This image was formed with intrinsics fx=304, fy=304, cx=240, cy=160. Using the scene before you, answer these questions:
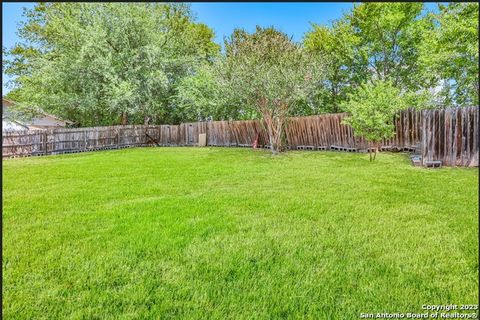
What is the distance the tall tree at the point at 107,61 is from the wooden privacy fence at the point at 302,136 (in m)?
1.78

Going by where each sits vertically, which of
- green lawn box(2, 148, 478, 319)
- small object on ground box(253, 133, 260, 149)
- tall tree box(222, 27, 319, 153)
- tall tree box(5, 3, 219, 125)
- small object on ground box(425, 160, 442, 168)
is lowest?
green lawn box(2, 148, 478, 319)

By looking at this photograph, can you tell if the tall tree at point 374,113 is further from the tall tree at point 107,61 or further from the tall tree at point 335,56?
the tall tree at point 107,61

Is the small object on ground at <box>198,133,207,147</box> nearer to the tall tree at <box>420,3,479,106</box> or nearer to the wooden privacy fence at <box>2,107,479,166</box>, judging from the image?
the wooden privacy fence at <box>2,107,479,166</box>

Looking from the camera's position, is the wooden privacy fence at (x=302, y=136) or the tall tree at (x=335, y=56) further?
the tall tree at (x=335, y=56)

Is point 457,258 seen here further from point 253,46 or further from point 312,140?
point 312,140

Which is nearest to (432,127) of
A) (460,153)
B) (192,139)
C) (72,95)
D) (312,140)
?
(460,153)

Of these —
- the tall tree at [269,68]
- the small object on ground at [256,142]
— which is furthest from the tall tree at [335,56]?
the tall tree at [269,68]

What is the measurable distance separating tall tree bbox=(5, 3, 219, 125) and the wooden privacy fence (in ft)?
5.86

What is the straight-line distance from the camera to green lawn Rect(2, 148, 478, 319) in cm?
187

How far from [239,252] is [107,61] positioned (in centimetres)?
1652

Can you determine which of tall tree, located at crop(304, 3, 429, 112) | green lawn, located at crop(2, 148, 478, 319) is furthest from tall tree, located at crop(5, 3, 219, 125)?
green lawn, located at crop(2, 148, 478, 319)

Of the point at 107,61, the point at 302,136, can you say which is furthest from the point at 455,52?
the point at 107,61

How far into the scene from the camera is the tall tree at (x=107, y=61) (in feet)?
→ 53.3

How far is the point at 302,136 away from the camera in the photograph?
14.1m
